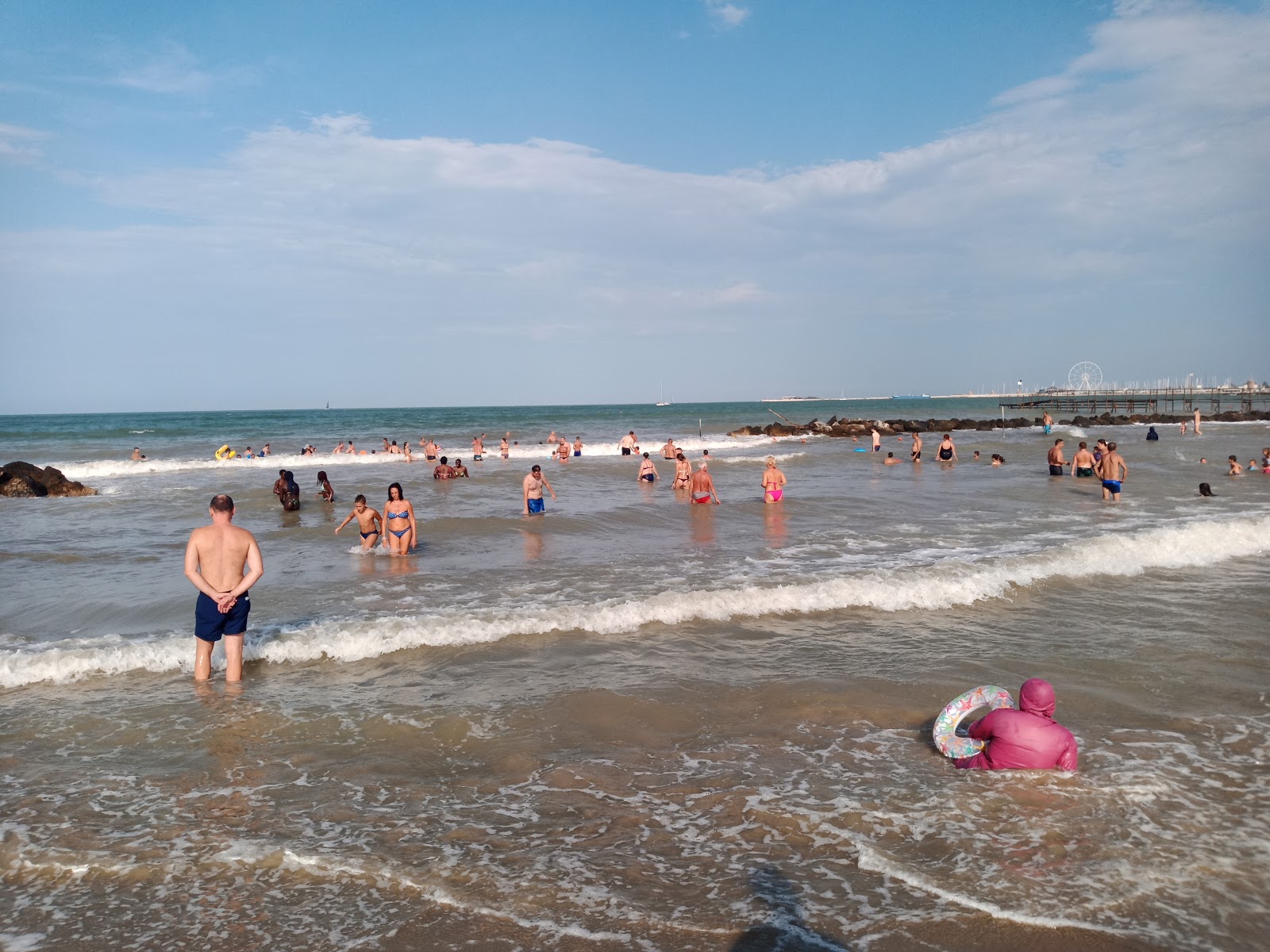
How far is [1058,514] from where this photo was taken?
16.9 meters

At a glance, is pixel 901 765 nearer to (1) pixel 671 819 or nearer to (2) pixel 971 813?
(2) pixel 971 813

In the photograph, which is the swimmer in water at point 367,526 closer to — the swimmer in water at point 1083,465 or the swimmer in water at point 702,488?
the swimmer in water at point 702,488

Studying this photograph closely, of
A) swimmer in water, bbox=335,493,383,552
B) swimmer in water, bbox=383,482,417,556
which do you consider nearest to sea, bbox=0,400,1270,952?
swimmer in water, bbox=383,482,417,556

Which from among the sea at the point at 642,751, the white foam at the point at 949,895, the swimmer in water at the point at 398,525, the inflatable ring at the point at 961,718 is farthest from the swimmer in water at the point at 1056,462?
the white foam at the point at 949,895

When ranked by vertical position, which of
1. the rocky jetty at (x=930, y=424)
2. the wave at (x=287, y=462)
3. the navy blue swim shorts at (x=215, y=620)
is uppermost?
the rocky jetty at (x=930, y=424)

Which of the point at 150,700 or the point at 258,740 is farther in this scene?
the point at 150,700

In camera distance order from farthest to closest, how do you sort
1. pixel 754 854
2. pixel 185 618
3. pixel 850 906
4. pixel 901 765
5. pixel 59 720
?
pixel 185 618 → pixel 59 720 → pixel 901 765 → pixel 754 854 → pixel 850 906

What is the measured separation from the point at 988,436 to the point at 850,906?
171 feet

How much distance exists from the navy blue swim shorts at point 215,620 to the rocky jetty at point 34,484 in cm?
2122

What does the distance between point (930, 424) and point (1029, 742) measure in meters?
56.5

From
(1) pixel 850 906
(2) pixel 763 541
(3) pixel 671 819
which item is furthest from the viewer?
(2) pixel 763 541

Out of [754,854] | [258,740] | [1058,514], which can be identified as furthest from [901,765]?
[1058,514]

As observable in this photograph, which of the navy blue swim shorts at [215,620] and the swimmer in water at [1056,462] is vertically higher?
the swimmer in water at [1056,462]

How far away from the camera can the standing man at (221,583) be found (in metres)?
7.35
